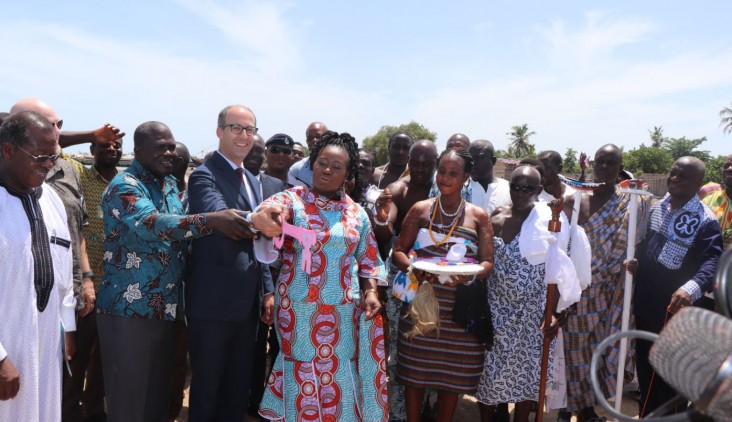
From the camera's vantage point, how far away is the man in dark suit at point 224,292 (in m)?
3.09

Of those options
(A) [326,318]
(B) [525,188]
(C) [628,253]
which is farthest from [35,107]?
(C) [628,253]

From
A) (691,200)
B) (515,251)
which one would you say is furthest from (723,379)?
(691,200)

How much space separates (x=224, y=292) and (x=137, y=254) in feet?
1.79

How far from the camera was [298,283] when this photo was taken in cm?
326

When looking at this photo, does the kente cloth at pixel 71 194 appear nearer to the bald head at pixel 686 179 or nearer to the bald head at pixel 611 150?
the bald head at pixel 611 150

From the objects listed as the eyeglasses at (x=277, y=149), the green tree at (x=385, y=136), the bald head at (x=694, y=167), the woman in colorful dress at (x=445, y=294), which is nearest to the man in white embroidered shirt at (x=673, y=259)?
the bald head at (x=694, y=167)

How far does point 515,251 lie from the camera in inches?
154

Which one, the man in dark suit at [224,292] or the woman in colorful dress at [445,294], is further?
the woman in colorful dress at [445,294]

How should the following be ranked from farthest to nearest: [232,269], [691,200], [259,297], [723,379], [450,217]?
1. [691,200]
2. [450,217]
3. [259,297]
4. [232,269]
5. [723,379]

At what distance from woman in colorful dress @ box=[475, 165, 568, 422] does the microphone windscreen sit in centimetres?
249

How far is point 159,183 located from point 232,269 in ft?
2.30

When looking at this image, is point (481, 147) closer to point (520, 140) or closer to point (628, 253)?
point (628, 253)

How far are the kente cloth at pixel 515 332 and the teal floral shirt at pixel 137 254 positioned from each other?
2.21 meters

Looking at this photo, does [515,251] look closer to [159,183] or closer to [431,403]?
[431,403]
